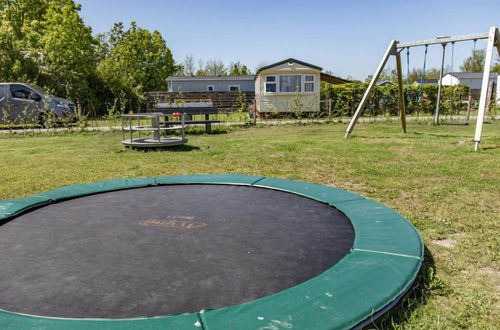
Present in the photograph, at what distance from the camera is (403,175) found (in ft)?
12.0

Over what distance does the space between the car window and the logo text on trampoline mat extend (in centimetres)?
992

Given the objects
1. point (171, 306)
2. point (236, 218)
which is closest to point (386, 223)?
point (236, 218)

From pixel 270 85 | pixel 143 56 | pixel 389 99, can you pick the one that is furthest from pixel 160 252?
pixel 143 56

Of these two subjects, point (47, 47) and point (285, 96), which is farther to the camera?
point (47, 47)

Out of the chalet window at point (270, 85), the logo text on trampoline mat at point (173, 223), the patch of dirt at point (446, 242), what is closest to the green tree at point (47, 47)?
the chalet window at point (270, 85)

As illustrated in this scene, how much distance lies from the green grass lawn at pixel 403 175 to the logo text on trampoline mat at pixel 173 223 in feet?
3.15

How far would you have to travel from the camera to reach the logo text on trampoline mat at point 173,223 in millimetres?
1842

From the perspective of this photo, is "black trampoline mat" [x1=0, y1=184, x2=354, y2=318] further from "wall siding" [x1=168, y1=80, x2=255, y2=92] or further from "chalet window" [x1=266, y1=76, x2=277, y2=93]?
"wall siding" [x1=168, y1=80, x2=255, y2=92]

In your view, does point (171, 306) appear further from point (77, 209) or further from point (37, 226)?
point (77, 209)

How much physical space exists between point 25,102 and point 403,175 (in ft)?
32.0

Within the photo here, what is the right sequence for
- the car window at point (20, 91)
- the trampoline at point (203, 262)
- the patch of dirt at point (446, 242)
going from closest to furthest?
the trampoline at point (203, 262)
the patch of dirt at point (446, 242)
the car window at point (20, 91)

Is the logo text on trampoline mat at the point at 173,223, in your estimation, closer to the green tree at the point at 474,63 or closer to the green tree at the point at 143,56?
the green tree at the point at 143,56

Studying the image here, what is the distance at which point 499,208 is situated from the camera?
2.57 meters

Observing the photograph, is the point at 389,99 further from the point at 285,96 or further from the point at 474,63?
the point at 474,63
